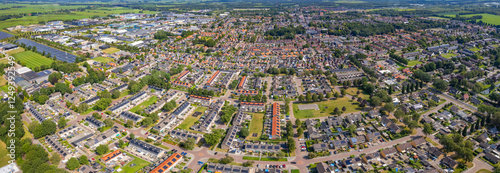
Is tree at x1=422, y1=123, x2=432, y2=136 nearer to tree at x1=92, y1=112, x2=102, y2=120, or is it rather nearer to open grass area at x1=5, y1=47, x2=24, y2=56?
tree at x1=92, y1=112, x2=102, y2=120

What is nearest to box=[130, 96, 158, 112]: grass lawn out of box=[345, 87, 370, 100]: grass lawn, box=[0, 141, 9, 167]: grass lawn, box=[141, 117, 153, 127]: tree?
box=[141, 117, 153, 127]: tree

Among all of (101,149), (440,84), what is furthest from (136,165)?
(440,84)

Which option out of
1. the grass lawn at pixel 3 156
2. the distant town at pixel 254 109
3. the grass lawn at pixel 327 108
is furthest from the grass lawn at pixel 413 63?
the grass lawn at pixel 3 156

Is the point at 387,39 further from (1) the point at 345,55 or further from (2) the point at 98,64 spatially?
(2) the point at 98,64

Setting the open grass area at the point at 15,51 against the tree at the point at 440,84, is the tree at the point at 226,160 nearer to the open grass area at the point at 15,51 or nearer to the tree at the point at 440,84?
the tree at the point at 440,84

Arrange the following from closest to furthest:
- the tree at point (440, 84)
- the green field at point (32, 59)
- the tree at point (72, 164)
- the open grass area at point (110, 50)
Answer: the tree at point (72, 164), the tree at point (440, 84), the green field at point (32, 59), the open grass area at point (110, 50)

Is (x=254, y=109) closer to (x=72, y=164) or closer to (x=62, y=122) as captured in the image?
(x=72, y=164)

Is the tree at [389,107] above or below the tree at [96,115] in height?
above
